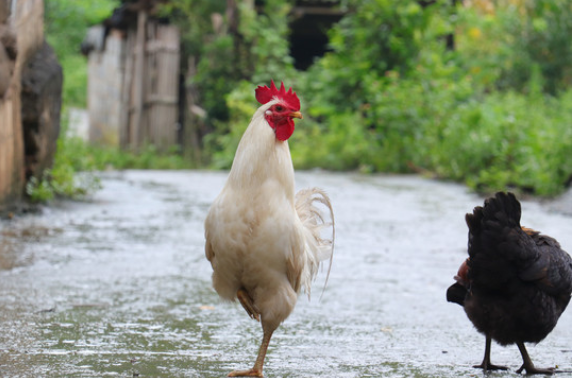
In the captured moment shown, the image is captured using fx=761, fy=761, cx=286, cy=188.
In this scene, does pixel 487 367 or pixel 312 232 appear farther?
Answer: pixel 312 232

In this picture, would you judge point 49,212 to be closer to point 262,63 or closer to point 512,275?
point 512,275

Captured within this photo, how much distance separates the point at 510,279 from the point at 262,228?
3.92ft

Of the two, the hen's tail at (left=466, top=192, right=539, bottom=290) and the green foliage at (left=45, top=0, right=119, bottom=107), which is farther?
the green foliage at (left=45, top=0, right=119, bottom=107)

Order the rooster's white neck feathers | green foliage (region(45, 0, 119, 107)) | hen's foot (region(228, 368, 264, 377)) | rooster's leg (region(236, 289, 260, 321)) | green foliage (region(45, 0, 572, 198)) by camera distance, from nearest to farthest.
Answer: hen's foot (region(228, 368, 264, 377)), the rooster's white neck feathers, rooster's leg (region(236, 289, 260, 321)), green foliage (region(45, 0, 572, 198)), green foliage (region(45, 0, 119, 107))

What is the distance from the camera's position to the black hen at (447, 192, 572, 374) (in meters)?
3.52

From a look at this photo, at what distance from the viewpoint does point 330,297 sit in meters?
5.39

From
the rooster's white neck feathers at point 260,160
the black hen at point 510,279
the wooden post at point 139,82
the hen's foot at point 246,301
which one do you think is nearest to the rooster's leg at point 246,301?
the hen's foot at point 246,301

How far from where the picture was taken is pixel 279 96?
3.73 metres

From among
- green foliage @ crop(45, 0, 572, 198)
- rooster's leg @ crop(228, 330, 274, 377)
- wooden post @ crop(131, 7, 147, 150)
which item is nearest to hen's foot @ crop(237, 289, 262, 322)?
rooster's leg @ crop(228, 330, 274, 377)

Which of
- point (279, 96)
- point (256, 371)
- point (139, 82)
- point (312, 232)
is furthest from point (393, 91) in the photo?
point (256, 371)

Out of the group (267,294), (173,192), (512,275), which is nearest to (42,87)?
(173,192)

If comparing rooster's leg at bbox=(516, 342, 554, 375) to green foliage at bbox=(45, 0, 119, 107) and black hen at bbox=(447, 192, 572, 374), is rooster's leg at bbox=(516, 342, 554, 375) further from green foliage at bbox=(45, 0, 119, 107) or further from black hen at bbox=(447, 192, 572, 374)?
green foliage at bbox=(45, 0, 119, 107)

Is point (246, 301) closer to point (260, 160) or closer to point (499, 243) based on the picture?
point (260, 160)

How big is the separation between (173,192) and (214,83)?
7.03 metres
